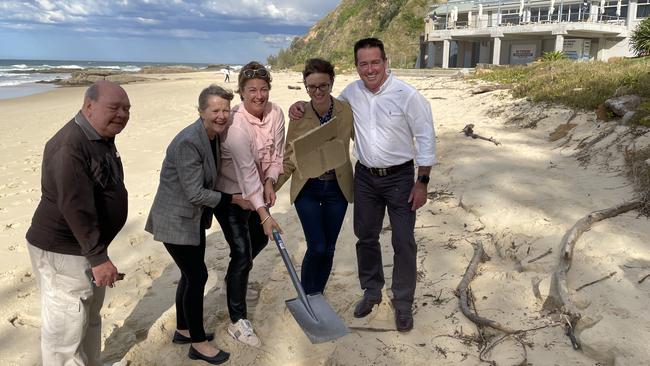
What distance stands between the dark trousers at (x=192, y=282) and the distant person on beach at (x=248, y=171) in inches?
8.9

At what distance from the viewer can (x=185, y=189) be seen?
267 centimetres

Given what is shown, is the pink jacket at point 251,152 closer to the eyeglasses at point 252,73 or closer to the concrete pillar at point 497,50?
the eyeglasses at point 252,73

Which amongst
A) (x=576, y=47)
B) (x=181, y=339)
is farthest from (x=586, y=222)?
Result: (x=576, y=47)

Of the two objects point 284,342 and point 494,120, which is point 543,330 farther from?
point 494,120

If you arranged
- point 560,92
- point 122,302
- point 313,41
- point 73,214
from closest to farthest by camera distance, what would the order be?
point 73,214 < point 122,302 < point 560,92 < point 313,41

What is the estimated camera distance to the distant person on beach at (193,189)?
105 inches

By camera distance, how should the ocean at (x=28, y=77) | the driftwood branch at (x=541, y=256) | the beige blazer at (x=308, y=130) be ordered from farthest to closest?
the ocean at (x=28, y=77) → the driftwood branch at (x=541, y=256) → the beige blazer at (x=308, y=130)

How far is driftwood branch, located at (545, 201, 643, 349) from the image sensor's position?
296 cm

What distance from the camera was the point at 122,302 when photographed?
157 inches

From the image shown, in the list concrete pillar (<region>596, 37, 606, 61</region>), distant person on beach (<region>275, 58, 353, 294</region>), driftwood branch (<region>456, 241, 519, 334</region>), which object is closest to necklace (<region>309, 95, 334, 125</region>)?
distant person on beach (<region>275, 58, 353, 294</region>)

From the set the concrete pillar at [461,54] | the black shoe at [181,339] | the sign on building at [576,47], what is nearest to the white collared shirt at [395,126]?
the black shoe at [181,339]

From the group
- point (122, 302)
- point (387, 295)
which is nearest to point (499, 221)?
point (387, 295)

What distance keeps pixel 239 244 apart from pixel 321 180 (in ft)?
2.25

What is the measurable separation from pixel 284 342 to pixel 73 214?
169 cm
